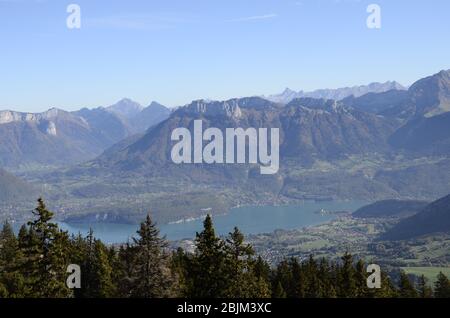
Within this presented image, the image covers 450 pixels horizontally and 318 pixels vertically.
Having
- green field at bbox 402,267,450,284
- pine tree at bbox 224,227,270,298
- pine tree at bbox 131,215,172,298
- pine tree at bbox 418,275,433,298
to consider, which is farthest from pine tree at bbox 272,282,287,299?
green field at bbox 402,267,450,284

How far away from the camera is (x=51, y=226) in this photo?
107 feet

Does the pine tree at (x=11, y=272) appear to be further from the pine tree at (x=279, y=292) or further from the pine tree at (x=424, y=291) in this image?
the pine tree at (x=424, y=291)

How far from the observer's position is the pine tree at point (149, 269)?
31.7m

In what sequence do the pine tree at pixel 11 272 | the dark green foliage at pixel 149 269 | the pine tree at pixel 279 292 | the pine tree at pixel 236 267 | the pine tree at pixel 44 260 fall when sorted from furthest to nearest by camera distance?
the pine tree at pixel 279 292 → the pine tree at pixel 11 272 → the pine tree at pixel 236 267 → the pine tree at pixel 44 260 → the dark green foliage at pixel 149 269

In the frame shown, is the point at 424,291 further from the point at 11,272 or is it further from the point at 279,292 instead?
the point at 11,272

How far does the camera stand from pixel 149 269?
31859mm

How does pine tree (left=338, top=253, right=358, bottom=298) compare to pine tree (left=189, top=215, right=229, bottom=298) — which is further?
pine tree (left=338, top=253, right=358, bottom=298)

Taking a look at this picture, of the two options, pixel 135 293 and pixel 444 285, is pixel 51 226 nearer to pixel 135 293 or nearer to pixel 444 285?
pixel 135 293

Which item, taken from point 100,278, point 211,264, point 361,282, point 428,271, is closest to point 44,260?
point 211,264

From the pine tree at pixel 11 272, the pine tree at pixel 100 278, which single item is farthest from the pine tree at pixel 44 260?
the pine tree at pixel 100 278

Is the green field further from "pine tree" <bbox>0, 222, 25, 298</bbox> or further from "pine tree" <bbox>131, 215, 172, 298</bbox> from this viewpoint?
"pine tree" <bbox>131, 215, 172, 298</bbox>

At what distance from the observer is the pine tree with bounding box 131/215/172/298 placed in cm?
3170
